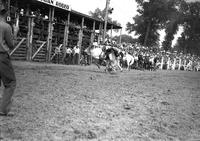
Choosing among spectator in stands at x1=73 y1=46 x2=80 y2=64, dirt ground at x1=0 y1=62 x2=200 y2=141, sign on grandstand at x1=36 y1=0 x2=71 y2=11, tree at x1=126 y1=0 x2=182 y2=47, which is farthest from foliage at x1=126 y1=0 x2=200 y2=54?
dirt ground at x1=0 y1=62 x2=200 y2=141

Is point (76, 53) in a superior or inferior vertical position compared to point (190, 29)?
inferior

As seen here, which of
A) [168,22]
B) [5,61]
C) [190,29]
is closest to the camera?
[5,61]

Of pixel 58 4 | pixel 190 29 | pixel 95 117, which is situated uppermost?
pixel 190 29

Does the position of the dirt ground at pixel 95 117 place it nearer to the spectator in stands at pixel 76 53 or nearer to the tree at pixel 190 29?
the spectator in stands at pixel 76 53

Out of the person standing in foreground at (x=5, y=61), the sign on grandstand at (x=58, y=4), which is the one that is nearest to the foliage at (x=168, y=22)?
the sign on grandstand at (x=58, y=4)

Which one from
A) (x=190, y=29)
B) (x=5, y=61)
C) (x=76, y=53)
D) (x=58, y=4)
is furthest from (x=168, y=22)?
(x=5, y=61)

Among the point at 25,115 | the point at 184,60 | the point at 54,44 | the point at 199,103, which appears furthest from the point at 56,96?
the point at 184,60

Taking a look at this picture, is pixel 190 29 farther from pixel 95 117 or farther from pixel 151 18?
pixel 95 117

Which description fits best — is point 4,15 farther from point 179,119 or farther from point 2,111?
point 179,119

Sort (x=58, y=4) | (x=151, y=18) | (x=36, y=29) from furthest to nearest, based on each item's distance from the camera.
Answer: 1. (x=151, y=18)
2. (x=36, y=29)
3. (x=58, y=4)

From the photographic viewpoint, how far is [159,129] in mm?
5188

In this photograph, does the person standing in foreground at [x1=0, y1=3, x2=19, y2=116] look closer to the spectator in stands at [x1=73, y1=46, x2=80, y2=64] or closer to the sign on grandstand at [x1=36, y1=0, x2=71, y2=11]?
the sign on grandstand at [x1=36, y1=0, x2=71, y2=11]

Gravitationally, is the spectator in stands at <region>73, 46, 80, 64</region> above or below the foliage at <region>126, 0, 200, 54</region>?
below

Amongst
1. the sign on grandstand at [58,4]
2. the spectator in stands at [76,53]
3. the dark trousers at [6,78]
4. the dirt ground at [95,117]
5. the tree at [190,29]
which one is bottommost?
the dirt ground at [95,117]
